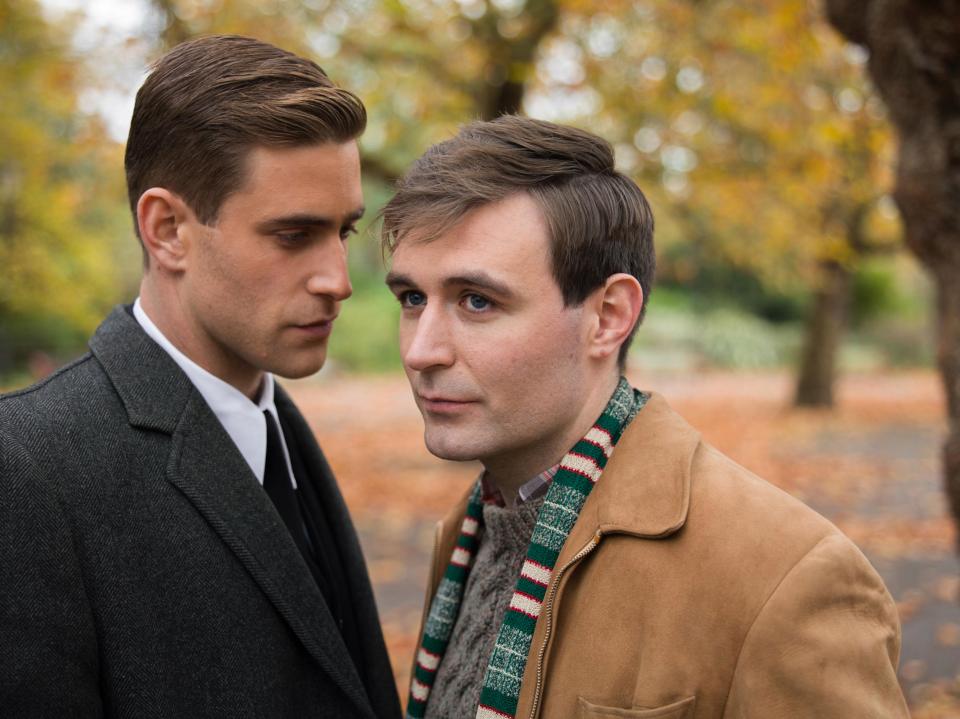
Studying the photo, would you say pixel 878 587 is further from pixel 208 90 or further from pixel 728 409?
pixel 728 409

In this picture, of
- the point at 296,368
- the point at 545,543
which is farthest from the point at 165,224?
the point at 545,543

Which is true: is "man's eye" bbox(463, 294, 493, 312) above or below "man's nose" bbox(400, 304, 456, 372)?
above

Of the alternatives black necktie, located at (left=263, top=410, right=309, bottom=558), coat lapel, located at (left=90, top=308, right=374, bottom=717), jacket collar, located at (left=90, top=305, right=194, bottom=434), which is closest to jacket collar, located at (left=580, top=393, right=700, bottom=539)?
coat lapel, located at (left=90, top=308, right=374, bottom=717)

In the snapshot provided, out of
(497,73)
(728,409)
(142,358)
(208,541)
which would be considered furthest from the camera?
(728,409)

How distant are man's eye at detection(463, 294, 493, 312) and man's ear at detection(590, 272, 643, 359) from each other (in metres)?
0.25

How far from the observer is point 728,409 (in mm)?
19953

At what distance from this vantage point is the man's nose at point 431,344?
2.02 meters

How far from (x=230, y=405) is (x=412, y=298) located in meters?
0.62

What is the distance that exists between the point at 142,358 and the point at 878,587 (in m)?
1.78

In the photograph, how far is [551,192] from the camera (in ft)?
6.72

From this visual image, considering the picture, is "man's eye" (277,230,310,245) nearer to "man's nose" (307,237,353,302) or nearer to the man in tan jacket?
"man's nose" (307,237,353,302)

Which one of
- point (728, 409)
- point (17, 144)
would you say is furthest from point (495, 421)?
point (728, 409)

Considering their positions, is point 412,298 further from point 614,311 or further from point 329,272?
point 614,311

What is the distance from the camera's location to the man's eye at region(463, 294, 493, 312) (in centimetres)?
202
